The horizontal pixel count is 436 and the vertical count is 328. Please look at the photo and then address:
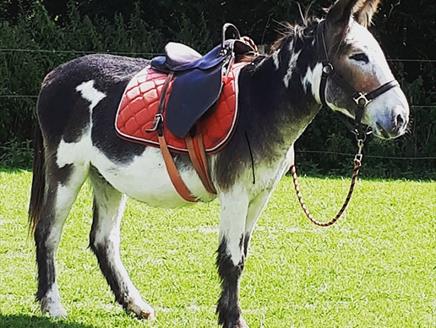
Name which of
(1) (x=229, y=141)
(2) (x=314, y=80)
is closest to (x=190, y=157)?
(1) (x=229, y=141)

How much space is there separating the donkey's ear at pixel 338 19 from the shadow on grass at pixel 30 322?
2.16 m

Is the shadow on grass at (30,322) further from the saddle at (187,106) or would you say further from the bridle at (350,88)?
the bridle at (350,88)

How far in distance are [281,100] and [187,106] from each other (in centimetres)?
51

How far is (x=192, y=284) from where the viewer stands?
19.5ft

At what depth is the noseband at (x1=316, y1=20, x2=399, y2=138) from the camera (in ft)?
13.4

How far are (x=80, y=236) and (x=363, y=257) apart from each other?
7.68 feet

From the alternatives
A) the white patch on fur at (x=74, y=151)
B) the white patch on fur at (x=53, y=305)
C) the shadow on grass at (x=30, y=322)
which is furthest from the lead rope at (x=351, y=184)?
A: the white patch on fur at (x=53, y=305)

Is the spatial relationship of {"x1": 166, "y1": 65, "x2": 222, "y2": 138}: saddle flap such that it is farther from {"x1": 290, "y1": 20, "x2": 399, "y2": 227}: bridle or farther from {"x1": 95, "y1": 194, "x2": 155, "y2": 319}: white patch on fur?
{"x1": 95, "y1": 194, "x2": 155, "y2": 319}: white patch on fur

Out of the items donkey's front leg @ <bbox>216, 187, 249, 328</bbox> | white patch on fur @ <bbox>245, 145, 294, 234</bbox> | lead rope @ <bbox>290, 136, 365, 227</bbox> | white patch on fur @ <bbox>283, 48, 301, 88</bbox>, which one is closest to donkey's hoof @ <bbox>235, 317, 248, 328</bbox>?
donkey's front leg @ <bbox>216, 187, 249, 328</bbox>

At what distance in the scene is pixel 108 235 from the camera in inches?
213

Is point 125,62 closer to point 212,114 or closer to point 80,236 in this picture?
point 212,114

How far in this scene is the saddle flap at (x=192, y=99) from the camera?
4582 mm

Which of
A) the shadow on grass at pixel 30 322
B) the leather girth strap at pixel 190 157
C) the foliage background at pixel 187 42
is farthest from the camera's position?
the foliage background at pixel 187 42

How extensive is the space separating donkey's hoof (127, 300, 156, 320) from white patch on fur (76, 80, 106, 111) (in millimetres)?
1182
